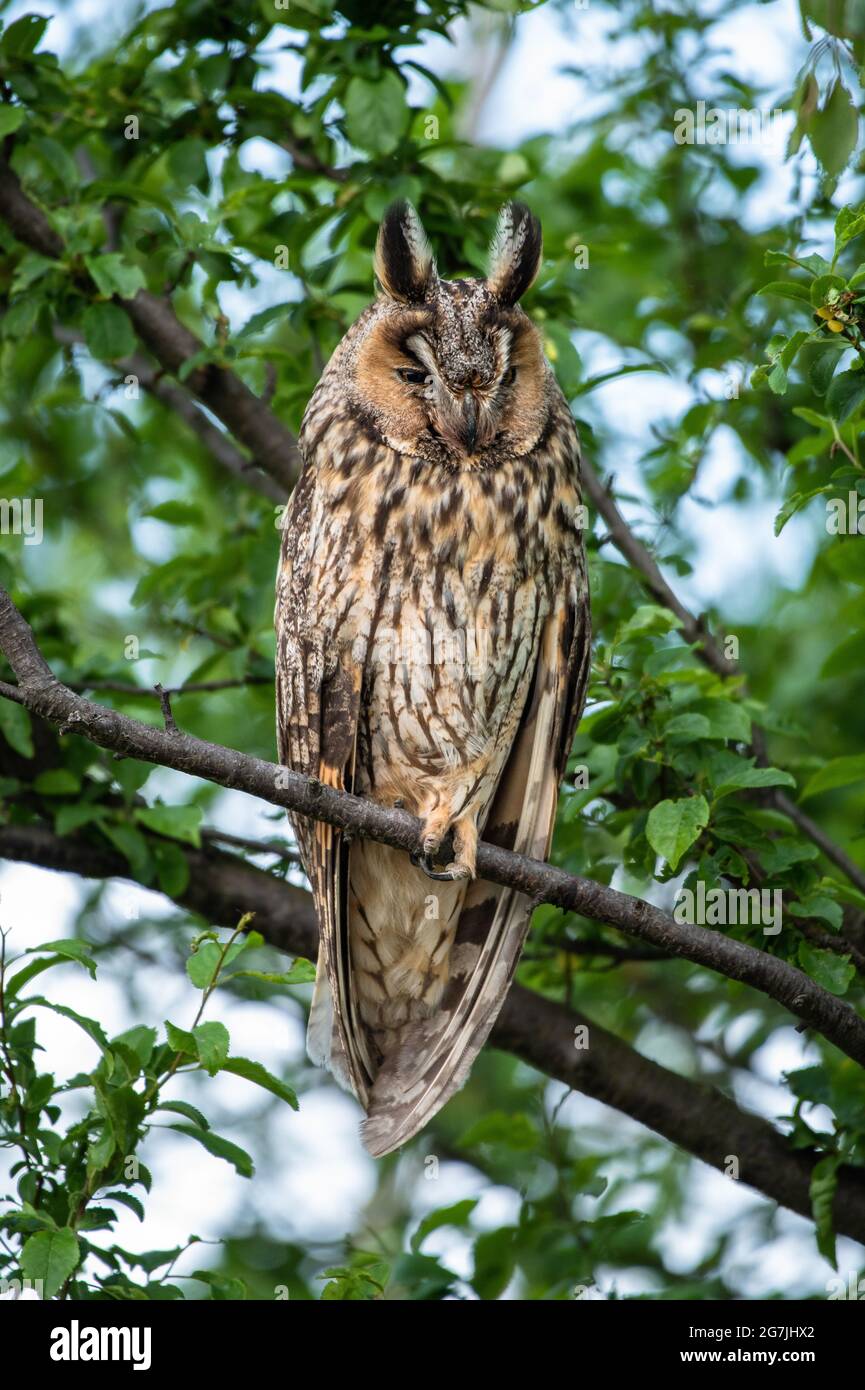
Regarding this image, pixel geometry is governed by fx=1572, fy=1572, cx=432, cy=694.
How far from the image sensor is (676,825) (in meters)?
3.29

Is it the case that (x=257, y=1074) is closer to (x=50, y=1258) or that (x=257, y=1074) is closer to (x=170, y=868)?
(x=50, y=1258)

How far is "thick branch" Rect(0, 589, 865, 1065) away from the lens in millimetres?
2889

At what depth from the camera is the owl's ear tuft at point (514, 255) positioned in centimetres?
395

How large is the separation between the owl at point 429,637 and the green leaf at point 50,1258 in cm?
102

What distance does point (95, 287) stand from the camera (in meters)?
4.38

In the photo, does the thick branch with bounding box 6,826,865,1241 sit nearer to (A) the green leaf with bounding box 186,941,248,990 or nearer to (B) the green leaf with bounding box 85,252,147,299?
(A) the green leaf with bounding box 186,941,248,990

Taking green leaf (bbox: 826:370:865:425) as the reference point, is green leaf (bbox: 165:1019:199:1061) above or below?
below

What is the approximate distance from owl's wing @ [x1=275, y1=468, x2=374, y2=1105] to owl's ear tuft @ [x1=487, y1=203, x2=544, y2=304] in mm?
686

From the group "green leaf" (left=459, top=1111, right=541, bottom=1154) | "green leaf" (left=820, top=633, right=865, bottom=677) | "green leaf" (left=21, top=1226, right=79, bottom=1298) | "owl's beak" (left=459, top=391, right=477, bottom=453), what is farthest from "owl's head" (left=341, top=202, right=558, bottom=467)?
"green leaf" (left=21, top=1226, right=79, bottom=1298)

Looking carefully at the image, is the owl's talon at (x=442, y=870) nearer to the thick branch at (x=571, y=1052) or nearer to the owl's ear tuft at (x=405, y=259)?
the thick branch at (x=571, y=1052)

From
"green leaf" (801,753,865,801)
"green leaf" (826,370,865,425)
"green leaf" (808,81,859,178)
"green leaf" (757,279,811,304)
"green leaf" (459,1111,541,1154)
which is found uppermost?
"green leaf" (808,81,859,178)
